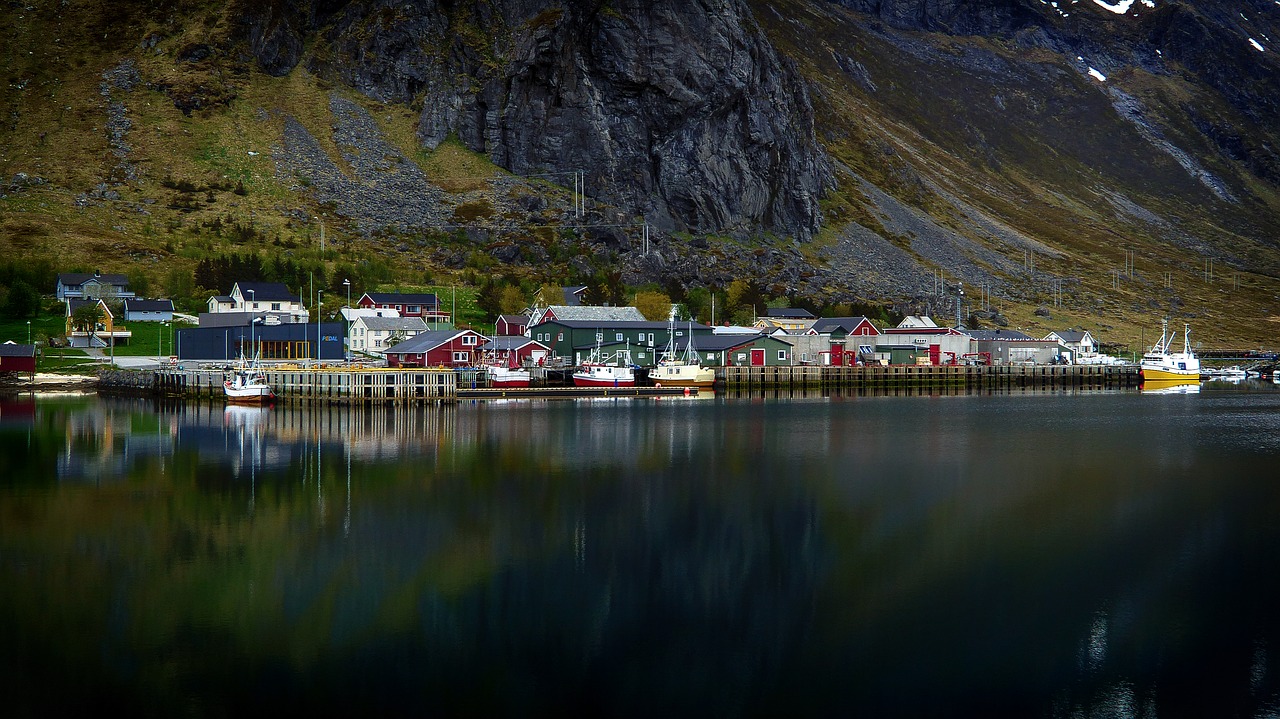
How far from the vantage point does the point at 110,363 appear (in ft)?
279

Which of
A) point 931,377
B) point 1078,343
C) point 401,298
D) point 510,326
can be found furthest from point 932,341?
point 401,298

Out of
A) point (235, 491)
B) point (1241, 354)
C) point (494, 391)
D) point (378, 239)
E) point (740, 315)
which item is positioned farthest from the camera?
point (1241, 354)

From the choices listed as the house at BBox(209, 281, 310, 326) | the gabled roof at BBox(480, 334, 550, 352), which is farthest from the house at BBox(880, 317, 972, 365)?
the house at BBox(209, 281, 310, 326)

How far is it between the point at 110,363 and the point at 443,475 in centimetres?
5760

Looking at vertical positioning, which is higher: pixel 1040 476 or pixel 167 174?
pixel 167 174

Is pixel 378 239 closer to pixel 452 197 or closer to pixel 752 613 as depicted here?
pixel 452 197

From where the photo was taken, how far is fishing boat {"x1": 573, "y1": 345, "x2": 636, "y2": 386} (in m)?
82.4

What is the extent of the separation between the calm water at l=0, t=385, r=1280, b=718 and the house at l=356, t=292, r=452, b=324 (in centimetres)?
5461

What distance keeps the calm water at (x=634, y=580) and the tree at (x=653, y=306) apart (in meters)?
70.4

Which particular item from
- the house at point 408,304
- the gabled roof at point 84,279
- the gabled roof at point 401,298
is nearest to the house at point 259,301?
the house at point 408,304

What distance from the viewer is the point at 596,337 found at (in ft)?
297

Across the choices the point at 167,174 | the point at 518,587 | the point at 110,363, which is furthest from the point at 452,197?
the point at 518,587

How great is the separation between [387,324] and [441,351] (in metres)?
10.7

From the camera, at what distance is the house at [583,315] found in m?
94.6
